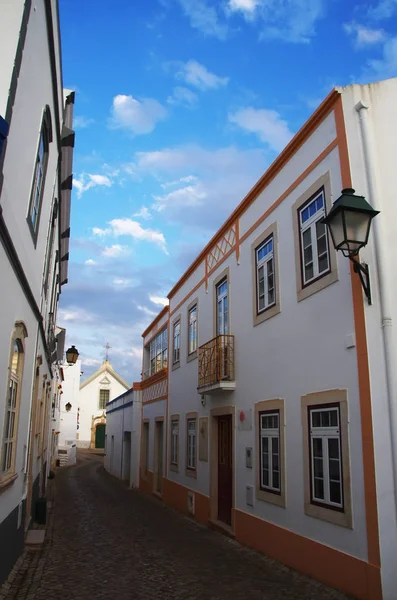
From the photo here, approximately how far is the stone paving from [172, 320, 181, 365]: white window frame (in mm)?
5095

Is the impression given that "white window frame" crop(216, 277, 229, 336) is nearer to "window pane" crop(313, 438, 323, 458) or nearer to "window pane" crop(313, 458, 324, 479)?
"window pane" crop(313, 438, 323, 458)

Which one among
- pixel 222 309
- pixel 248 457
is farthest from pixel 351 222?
pixel 222 309

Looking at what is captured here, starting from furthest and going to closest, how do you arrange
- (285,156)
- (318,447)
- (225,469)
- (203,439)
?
(203,439), (225,469), (285,156), (318,447)

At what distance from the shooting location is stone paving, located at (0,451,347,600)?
654 cm

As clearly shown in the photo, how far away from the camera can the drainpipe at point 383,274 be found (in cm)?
573

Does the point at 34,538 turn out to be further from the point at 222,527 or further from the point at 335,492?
the point at 335,492

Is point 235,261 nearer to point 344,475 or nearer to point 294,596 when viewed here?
point 344,475

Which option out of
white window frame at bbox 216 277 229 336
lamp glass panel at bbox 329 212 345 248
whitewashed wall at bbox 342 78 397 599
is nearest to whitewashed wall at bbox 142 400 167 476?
white window frame at bbox 216 277 229 336

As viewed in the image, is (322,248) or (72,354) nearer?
(322,248)

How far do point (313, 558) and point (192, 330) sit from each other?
28.1 feet

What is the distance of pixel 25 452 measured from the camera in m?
8.39

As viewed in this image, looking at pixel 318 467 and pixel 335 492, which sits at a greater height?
pixel 318 467

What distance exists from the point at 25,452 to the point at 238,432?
4008 mm

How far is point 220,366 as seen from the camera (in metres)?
11.0
